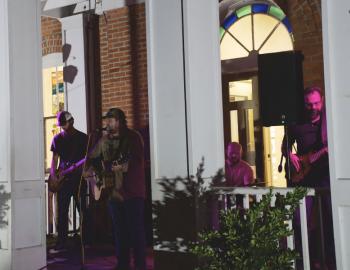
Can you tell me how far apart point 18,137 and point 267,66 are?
302cm

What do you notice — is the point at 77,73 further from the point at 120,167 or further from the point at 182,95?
the point at 182,95

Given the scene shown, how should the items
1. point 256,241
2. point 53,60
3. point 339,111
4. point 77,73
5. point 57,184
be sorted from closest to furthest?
point 256,241
point 339,111
point 57,184
point 77,73
point 53,60

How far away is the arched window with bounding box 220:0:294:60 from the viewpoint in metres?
7.78

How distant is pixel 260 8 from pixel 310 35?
1.03 metres

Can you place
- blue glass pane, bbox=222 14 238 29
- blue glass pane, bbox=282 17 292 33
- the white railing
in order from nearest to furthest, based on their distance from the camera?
the white railing
blue glass pane, bbox=282 17 292 33
blue glass pane, bbox=222 14 238 29

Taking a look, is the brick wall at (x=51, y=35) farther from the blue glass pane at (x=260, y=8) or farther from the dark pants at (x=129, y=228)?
the dark pants at (x=129, y=228)

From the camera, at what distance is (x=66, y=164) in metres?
7.68

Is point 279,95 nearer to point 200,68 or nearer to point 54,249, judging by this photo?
point 200,68

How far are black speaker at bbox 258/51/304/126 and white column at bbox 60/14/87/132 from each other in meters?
4.40

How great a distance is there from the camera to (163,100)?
515cm

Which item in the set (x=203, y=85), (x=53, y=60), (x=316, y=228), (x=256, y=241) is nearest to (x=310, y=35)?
(x=203, y=85)

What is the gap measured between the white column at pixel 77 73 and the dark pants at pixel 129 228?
3.30 metres

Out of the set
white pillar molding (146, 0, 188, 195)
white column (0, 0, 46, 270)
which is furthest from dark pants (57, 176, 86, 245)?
white pillar molding (146, 0, 188, 195)

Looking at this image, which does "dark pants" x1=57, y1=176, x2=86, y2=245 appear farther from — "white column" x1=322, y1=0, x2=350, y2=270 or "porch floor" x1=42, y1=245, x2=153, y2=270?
"white column" x1=322, y1=0, x2=350, y2=270
